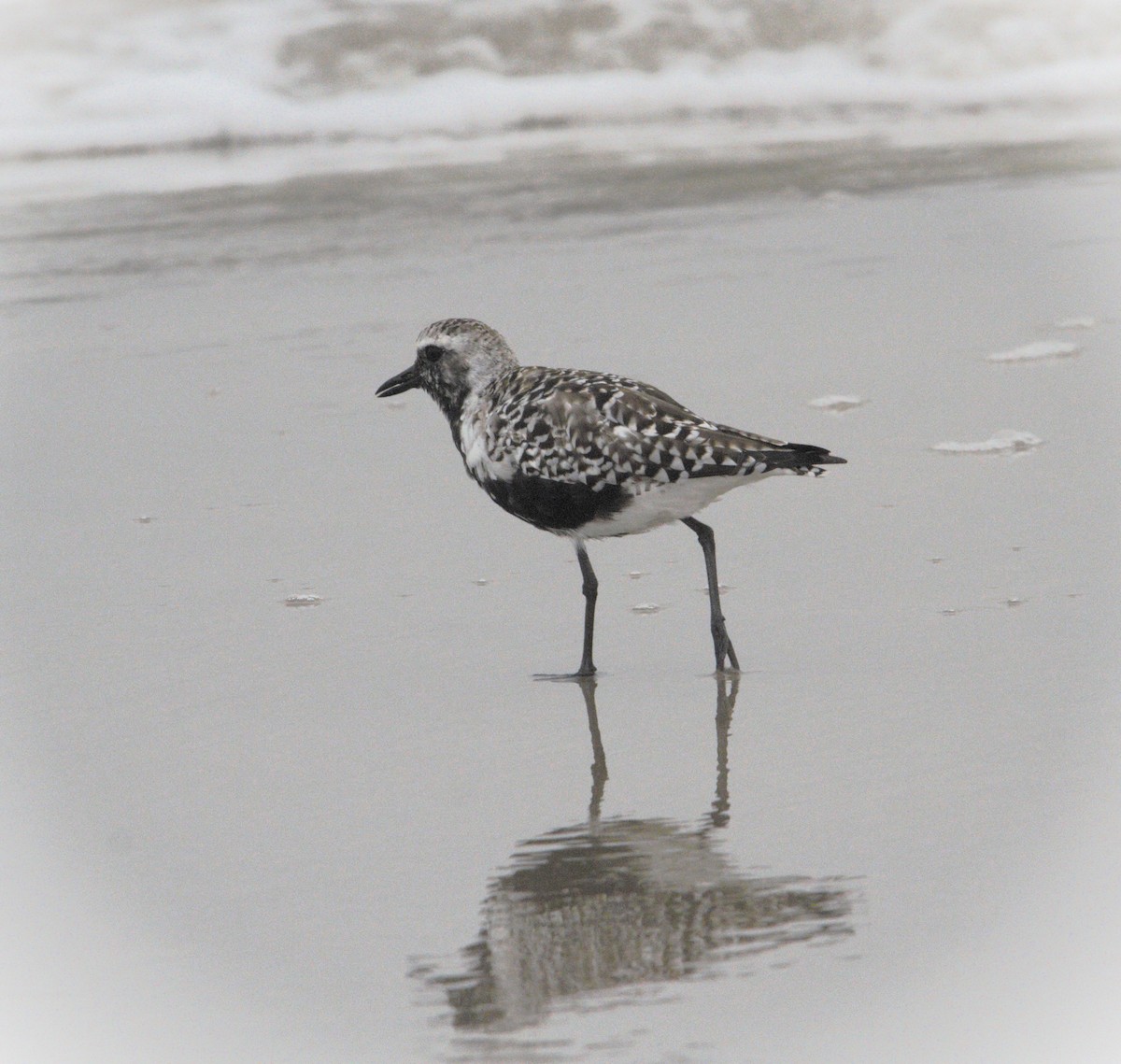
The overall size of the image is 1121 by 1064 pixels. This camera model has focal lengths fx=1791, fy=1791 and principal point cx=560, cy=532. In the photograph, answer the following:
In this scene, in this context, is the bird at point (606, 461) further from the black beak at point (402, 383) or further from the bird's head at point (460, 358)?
the black beak at point (402, 383)

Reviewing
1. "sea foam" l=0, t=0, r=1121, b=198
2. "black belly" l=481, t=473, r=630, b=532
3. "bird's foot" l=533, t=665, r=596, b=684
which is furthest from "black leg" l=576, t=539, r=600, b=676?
"sea foam" l=0, t=0, r=1121, b=198

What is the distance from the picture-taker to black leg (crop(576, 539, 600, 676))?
531cm

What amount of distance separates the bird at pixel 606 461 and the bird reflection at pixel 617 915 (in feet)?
3.89

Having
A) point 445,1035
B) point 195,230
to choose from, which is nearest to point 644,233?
point 195,230

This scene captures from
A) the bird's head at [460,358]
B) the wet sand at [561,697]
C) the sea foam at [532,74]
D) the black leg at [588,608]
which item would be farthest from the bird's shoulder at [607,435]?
the sea foam at [532,74]

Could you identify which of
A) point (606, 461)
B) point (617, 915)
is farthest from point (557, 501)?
point (617, 915)

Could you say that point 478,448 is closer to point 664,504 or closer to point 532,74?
point 664,504

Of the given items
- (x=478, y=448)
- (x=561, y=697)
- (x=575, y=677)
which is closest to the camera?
(x=561, y=697)

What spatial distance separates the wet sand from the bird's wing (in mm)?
578

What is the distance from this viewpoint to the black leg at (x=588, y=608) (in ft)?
17.4

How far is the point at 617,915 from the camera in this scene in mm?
3807

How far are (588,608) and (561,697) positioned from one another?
1.21 ft

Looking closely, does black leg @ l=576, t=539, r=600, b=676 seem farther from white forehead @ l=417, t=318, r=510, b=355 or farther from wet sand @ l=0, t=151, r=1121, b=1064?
white forehead @ l=417, t=318, r=510, b=355

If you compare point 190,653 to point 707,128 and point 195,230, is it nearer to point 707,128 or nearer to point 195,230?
point 195,230
